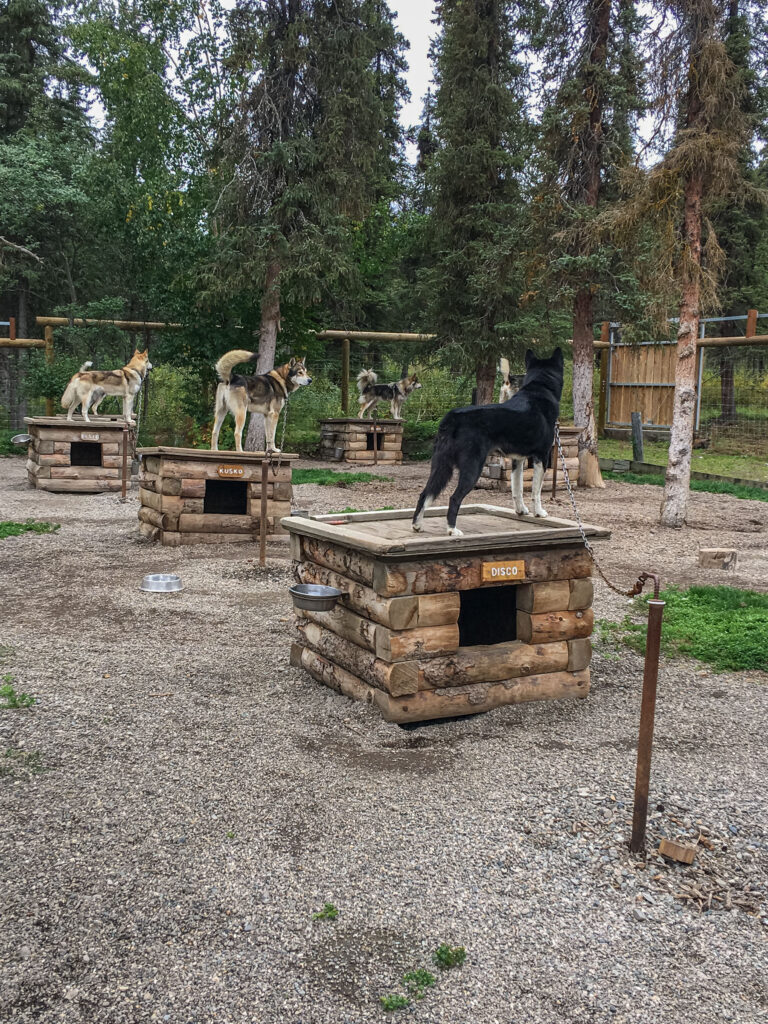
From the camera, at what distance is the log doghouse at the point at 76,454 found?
12734 mm

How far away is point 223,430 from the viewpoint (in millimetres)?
16688

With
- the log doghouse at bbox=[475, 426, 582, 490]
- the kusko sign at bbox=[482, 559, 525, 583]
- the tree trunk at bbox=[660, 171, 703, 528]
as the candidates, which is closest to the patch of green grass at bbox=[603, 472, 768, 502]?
the log doghouse at bbox=[475, 426, 582, 490]

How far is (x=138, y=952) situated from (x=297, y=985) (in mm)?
505

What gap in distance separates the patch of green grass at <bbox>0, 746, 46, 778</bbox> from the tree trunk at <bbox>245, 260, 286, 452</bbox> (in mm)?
11925

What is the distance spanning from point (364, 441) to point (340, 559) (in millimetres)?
13291

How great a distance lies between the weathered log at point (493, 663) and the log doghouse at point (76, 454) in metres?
9.81

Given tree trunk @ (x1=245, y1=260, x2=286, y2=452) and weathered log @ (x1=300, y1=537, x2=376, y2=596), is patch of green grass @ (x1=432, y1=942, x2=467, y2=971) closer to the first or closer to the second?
weathered log @ (x1=300, y1=537, x2=376, y2=596)

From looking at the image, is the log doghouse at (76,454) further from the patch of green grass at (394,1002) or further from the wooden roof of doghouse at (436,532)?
the patch of green grass at (394,1002)

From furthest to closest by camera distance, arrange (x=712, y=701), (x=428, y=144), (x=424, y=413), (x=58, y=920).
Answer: (x=428, y=144) < (x=424, y=413) < (x=712, y=701) < (x=58, y=920)

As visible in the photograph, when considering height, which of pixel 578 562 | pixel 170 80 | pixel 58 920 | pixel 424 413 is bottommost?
pixel 58 920

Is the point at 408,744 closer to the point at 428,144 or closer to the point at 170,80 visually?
the point at 170,80

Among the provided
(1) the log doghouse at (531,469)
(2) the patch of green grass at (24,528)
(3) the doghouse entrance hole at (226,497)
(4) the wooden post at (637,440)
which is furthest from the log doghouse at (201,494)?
(4) the wooden post at (637,440)

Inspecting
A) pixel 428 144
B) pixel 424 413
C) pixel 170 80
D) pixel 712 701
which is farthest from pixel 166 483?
pixel 428 144

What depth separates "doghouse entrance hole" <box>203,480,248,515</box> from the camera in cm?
962
